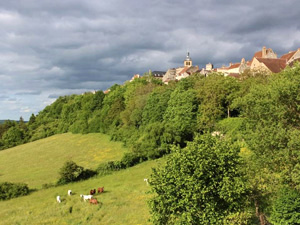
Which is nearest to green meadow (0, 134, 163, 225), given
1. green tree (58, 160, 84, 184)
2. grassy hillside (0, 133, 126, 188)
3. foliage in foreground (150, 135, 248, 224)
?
grassy hillside (0, 133, 126, 188)

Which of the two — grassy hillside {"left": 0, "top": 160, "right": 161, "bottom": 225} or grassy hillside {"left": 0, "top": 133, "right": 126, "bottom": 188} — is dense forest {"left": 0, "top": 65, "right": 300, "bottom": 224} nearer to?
grassy hillside {"left": 0, "top": 160, "right": 161, "bottom": 225}

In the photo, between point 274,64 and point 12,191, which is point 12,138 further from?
point 274,64

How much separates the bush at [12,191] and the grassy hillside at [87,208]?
1935mm

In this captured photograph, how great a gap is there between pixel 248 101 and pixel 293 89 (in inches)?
151

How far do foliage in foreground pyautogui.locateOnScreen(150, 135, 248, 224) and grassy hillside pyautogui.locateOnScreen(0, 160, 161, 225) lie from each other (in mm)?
4528

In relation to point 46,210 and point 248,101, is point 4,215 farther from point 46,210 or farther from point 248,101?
point 248,101

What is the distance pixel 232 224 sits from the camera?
622 inches

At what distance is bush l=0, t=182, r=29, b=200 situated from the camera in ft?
132

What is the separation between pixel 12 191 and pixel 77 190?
10896 mm

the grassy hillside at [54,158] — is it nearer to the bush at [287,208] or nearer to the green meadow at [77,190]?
the green meadow at [77,190]

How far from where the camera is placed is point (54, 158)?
66312mm

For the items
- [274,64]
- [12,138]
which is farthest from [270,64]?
[12,138]

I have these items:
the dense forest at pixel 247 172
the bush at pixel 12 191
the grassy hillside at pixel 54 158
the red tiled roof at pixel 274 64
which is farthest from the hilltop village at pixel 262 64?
the bush at pixel 12 191

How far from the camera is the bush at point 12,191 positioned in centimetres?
4028
